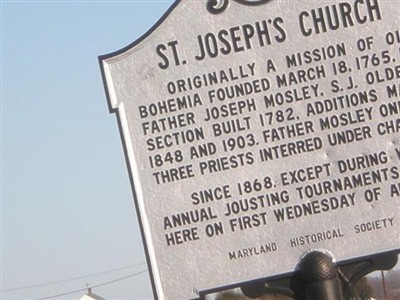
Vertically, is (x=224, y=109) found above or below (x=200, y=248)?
above

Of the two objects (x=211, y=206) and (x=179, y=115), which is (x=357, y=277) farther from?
(x=179, y=115)

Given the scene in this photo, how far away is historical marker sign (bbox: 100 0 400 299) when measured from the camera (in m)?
7.63

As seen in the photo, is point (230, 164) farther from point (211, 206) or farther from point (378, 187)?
point (378, 187)

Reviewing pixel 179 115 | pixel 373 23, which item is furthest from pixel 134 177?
pixel 373 23

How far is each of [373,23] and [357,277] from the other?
1.69 m

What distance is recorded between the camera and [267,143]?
25.1 feet

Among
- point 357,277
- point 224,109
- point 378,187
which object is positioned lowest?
Answer: point 357,277

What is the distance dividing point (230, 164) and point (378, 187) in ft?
3.14

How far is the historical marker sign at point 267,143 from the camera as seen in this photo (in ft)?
25.0

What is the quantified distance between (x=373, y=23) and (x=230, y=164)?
1298mm

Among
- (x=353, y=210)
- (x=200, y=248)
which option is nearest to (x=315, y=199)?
(x=353, y=210)

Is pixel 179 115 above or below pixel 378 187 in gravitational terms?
above

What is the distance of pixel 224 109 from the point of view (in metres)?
7.65

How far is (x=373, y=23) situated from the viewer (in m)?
7.73
